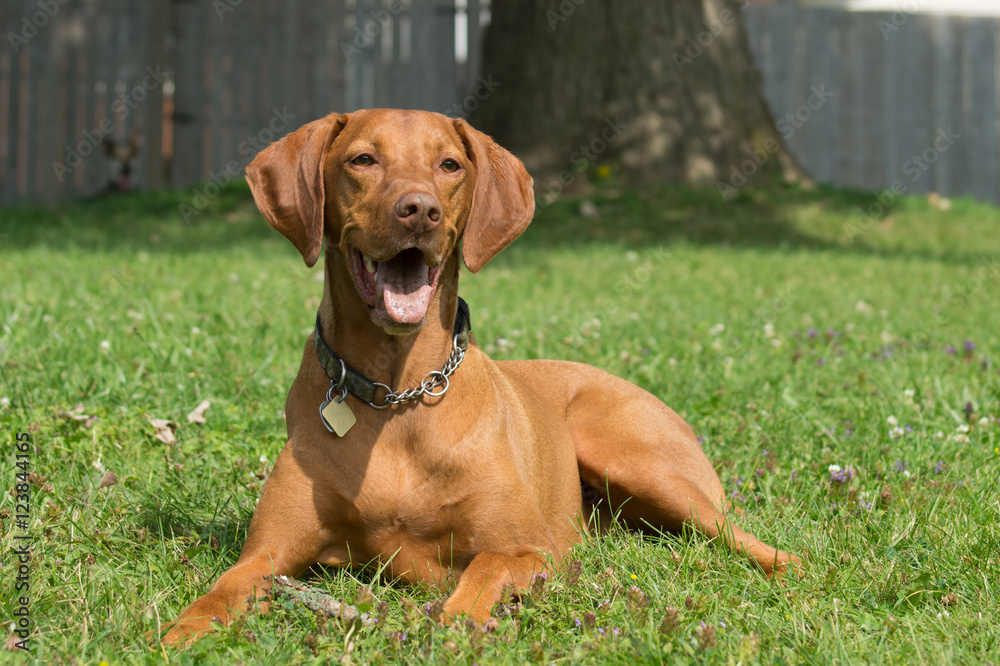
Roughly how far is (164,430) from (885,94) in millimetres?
13321

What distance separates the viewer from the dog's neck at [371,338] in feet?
9.61

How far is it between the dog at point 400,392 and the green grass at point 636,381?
149 millimetres

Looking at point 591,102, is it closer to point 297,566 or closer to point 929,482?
point 929,482

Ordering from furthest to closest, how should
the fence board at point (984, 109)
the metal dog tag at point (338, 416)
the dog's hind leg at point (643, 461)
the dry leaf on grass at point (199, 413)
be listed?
the fence board at point (984, 109) → the dry leaf on grass at point (199, 413) → the dog's hind leg at point (643, 461) → the metal dog tag at point (338, 416)

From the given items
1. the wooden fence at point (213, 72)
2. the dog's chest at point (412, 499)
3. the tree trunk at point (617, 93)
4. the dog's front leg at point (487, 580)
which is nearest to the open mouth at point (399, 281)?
the dog's chest at point (412, 499)

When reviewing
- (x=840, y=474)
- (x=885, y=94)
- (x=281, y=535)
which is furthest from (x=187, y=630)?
(x=885, y=94)

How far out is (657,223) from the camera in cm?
1001

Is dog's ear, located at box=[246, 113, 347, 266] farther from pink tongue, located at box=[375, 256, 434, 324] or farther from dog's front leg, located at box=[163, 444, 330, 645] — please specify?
dog's front leg, located at box=[163, 444, 330, 645]

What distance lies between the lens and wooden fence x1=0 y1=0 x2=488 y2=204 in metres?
12.7

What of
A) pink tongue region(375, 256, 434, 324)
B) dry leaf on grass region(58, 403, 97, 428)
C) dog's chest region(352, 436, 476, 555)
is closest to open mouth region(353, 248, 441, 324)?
pink tongue region(375, 256, 434, 324)

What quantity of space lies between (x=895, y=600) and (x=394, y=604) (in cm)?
138

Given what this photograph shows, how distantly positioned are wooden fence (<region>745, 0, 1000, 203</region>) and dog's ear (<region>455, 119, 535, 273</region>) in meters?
11.6

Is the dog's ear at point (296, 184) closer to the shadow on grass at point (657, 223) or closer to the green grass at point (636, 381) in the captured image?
the green grass at point (636, 381)

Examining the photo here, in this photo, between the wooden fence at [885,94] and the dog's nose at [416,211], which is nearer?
the dog's nose at [416,211]
